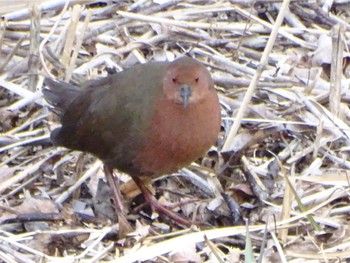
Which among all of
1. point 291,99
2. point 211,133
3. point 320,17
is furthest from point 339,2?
point 211,133

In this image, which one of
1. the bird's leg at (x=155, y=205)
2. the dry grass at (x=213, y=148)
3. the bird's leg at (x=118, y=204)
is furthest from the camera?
the bird's leg at (x=155, y=205)

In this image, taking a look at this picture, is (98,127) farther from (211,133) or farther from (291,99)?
(291,99)

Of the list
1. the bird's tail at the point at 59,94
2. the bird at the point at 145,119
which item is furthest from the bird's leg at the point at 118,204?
the bird's tail at the point at 59,94

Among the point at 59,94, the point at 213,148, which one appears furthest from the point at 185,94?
the point at 59,94

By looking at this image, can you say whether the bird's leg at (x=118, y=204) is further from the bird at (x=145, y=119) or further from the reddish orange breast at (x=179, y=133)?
the reddish orange breast at (x=179, y=133)

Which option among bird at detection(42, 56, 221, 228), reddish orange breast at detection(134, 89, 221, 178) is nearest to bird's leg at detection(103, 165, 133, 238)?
bird at detection(42, 56, 221, 228)

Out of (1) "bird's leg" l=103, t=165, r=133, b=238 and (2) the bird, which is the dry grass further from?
(2) the bird
